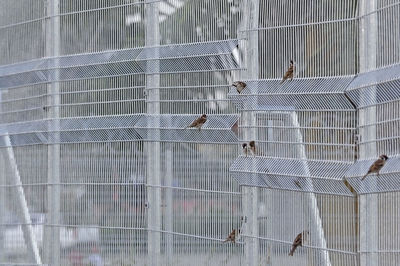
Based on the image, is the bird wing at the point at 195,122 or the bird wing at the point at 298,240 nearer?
the bird wing at the point at 298,240

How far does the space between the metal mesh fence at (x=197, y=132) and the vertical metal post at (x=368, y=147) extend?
13 mm

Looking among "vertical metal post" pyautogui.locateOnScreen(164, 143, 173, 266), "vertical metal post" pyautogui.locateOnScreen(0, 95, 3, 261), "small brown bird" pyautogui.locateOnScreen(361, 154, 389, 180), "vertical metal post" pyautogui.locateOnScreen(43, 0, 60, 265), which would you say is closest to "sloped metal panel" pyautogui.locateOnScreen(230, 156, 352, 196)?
"small brown bird" pyautogui.locateOnScreen(361, 154, 389, 180)

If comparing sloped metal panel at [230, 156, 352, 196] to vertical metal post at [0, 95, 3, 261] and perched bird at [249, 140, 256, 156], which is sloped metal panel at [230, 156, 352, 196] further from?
vertical metal post at [0, 95, 3, 261]

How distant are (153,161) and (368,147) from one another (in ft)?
10.1

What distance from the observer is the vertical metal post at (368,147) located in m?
7.49

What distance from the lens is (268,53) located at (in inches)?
344

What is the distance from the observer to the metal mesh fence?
771 cm

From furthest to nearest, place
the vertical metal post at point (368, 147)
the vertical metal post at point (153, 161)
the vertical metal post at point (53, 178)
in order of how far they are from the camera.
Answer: the vertical metal post at point (53, 178)
the vertical metal post at point (153, 161)
the vertical metal post at point (368, 147)

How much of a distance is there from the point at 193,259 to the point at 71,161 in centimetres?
212

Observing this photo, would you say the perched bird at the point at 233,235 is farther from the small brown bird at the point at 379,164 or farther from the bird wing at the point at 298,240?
the small brown bird at the point at 379,164

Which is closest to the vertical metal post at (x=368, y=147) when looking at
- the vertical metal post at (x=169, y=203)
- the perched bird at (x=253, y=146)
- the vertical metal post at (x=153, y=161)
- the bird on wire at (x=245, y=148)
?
the perched bird at (x=253, y=146)

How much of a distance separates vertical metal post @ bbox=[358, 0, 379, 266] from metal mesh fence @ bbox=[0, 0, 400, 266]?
0.01 m

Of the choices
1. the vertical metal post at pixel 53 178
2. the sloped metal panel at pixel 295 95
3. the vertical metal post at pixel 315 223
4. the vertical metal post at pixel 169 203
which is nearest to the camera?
the sloped metal panel at pixel 295 95

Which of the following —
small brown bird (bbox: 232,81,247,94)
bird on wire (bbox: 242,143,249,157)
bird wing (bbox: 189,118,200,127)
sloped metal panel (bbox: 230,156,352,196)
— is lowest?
sloped metal panel (bbox: 230,156,352,196)
